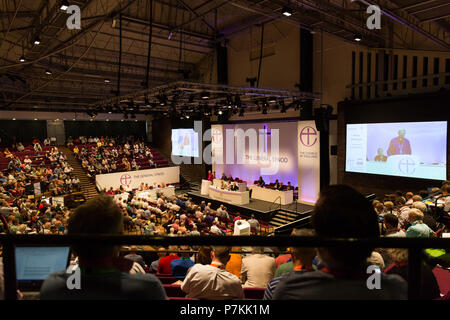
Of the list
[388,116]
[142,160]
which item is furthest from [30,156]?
[388,116]

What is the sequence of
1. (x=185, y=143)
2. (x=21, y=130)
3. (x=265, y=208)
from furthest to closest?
1. (x=185, y=143)
2. (x=21, y=130)
3. (x=265, y=208)

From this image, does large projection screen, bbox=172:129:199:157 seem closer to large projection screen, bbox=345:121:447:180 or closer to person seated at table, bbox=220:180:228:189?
person seated at table, bbox=220:180:228:189

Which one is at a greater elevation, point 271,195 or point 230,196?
point 271,195

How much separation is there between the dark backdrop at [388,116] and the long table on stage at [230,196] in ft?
13.7

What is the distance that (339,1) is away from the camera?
8938mm

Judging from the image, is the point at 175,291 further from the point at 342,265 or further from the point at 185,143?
the point at 185,143

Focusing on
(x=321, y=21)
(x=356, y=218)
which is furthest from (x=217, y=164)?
(x=356, y=218)

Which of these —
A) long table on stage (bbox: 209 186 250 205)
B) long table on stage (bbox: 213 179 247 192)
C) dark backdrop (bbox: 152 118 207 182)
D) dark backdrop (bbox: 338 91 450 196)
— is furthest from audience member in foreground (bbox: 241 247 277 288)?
dark backdrop (bbox: 152 118 207 182)

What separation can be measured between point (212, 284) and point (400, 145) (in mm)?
10030

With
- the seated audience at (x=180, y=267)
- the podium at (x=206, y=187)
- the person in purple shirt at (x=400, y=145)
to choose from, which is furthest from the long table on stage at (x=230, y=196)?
the seated audience at (x=180, y=267)

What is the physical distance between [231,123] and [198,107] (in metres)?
2.76

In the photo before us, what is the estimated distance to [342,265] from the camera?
0.96 meters

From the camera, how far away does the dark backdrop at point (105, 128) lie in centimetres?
2209

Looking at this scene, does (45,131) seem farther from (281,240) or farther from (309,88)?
(281,240)
